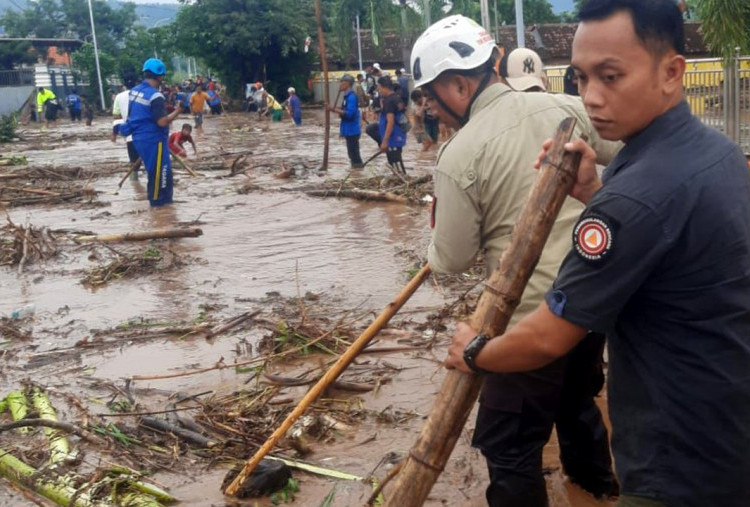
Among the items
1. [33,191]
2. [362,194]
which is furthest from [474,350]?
[33,191]

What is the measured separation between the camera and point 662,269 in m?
1.77

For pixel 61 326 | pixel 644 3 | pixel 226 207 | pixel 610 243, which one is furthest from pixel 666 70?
pixel 226 207

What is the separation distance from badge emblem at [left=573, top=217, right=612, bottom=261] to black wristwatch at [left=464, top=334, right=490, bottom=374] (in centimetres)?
46

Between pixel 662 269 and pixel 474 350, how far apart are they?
1.83ft

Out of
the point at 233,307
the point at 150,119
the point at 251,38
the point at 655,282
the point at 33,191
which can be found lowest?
the point at 233,307

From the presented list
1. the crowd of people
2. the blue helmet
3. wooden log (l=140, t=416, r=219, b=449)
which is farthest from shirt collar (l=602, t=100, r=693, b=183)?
the blue helmet

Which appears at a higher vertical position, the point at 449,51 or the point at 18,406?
the point at 449,51

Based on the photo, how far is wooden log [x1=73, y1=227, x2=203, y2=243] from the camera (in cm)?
977

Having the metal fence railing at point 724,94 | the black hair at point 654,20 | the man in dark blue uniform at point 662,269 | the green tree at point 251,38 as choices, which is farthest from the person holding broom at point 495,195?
the green tree at point 251,38

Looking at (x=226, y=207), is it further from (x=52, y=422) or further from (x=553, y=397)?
(x=553, y=397)

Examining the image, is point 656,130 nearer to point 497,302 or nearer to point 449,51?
point 497,302

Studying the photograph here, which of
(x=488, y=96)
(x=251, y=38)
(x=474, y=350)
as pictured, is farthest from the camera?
(x=251, y=38)

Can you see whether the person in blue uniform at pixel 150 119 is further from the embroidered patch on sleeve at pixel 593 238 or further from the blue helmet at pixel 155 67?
the embroidered patch on sleeve at pixel 593 238

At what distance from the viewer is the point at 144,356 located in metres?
5.97
